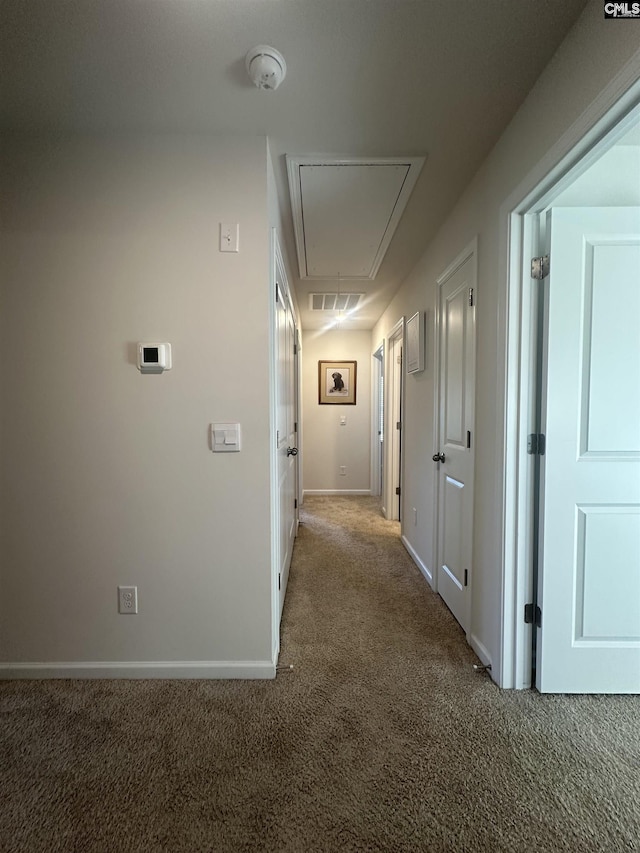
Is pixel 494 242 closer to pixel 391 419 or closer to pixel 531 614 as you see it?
pixel 531 614

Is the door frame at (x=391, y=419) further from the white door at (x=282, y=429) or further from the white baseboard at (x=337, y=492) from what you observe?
the white door at (x=282, y=429)

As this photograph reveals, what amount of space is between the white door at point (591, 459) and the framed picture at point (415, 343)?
117 cm

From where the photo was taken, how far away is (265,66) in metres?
1.17

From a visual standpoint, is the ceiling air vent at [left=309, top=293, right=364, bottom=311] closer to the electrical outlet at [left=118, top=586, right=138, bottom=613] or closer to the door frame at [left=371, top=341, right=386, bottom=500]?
the door frame at [left=371, top=341, right=386, bottom=500]

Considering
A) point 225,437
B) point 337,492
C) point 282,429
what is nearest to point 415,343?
point 282,429

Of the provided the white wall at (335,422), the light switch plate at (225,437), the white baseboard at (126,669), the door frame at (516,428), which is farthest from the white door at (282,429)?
the white wall at (335,422)

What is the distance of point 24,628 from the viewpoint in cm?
160

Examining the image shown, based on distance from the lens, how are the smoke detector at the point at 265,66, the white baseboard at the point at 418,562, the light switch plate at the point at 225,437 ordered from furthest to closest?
the white baseboard at the point at 418,562, the light switch plate at the point at 225,437, the smoke detector at the point at 265,66

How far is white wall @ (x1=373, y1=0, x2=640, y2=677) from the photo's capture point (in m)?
1.03

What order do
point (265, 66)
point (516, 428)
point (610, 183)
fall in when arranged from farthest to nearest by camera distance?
point (516, 428) → point (610, 183) → point (265, 66)

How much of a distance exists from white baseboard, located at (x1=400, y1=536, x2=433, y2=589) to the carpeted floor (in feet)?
2.14

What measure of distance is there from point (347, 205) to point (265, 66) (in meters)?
0.84

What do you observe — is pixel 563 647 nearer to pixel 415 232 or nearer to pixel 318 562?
pixel 318 562

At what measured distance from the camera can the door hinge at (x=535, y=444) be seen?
58.7 inches
